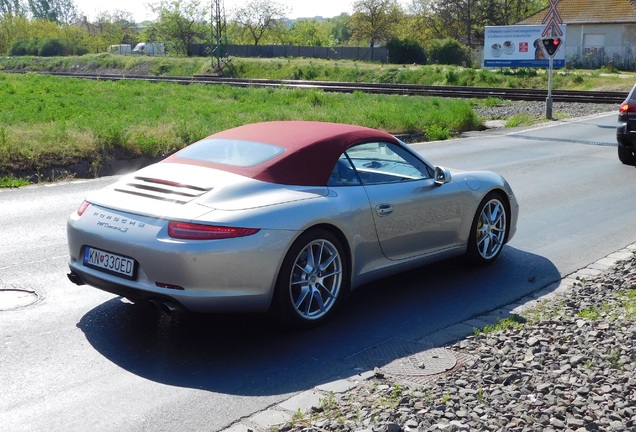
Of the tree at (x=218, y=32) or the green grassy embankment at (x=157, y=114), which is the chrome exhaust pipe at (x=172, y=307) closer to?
the green grassy embankment at (x=157, y=114)

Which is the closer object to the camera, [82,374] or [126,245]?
[82,374]

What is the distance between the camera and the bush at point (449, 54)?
72625 mm

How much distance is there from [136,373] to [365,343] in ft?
5.37

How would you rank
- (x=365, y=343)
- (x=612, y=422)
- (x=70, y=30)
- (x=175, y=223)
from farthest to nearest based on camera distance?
(x=70, y=30) < (x=365, y=343) < (x=175, y=223) < (x=612, y=422)

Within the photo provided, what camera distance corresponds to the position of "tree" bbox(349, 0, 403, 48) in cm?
9969

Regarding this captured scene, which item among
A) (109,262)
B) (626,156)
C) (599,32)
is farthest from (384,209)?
(599,32)

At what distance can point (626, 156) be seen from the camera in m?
16.6

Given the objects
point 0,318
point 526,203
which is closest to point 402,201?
point 0,318

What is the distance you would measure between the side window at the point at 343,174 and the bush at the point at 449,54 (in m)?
67.8

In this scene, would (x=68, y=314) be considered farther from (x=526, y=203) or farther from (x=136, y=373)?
(x=526, y=203)

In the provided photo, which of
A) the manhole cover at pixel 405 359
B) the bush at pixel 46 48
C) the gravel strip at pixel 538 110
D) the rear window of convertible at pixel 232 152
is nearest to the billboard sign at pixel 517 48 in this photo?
the gravel strip at pixel 538 110

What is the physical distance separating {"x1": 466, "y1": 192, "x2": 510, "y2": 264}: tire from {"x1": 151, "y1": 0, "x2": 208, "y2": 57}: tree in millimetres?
103674

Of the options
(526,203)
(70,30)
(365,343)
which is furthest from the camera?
(70,30)

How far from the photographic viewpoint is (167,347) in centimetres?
590
